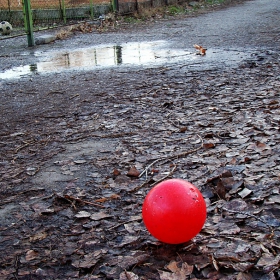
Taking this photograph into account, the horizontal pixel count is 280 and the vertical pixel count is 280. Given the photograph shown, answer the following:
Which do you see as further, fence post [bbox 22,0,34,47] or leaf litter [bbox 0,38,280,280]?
fence post [bbox 22,0,34,47]

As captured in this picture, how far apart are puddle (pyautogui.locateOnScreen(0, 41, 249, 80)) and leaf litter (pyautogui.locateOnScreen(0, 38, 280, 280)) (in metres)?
2.19

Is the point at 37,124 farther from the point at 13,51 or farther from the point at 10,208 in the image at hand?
the point at 13,51

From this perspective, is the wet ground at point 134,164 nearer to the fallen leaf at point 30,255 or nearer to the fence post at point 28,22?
the fallen leaf at point 30,255

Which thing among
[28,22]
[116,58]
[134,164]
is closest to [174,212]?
[134,164]

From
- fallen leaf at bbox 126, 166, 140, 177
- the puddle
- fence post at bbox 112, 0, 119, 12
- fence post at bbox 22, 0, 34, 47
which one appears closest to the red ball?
fallen leaf at bbox 126, 166, 140, 177

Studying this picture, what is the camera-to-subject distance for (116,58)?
933 cm

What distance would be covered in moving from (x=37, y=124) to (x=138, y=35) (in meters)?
8.70

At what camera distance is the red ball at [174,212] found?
2.27 metres

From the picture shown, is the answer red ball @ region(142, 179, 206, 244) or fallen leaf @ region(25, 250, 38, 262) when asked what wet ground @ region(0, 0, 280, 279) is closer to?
fallen leaf @ region(25, 250, 38, 262)

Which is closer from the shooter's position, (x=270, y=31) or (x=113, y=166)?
(x=113, y=166)

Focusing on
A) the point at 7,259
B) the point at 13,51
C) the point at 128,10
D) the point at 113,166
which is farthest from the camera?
the point at 128,10

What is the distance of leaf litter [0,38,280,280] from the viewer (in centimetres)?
237

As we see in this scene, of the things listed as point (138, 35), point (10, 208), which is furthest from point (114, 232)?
point (138, 35)

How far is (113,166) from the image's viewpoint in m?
3.68
